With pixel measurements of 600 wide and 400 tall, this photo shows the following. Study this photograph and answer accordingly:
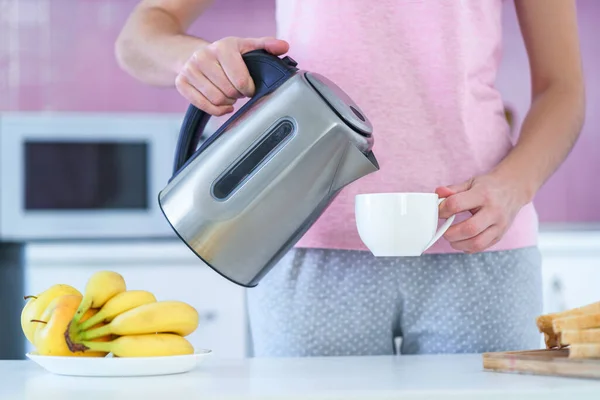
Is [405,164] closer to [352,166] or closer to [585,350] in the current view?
[352,166]

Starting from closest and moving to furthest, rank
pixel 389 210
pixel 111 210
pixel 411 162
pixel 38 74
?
pixel 389 210, pixel 411 162, pixel 111 210, pixel 38 74

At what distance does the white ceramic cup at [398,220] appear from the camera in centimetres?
84

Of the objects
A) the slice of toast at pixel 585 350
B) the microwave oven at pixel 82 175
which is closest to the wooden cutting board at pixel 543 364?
the slice of toast at pixel 585 350

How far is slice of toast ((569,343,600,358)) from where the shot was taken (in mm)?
741

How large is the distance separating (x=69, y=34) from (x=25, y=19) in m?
0.16

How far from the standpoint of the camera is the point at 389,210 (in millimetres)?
839

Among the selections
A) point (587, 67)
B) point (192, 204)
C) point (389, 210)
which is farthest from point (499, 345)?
point (587, 67)

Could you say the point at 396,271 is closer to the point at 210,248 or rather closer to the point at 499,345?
the point at 499,345

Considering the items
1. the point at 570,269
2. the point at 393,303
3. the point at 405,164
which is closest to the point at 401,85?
the point at 405,164

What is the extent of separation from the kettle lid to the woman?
0.25 metres

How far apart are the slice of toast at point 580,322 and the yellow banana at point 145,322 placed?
13.7 inches

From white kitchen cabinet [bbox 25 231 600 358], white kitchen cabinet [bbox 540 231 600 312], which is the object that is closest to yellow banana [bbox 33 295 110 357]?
white kitchen cabinet [bbox 25 231 600 358]

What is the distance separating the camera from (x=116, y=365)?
0.77m

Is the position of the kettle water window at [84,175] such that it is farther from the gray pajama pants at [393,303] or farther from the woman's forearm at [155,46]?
the gray pajama pants at [393,303]
